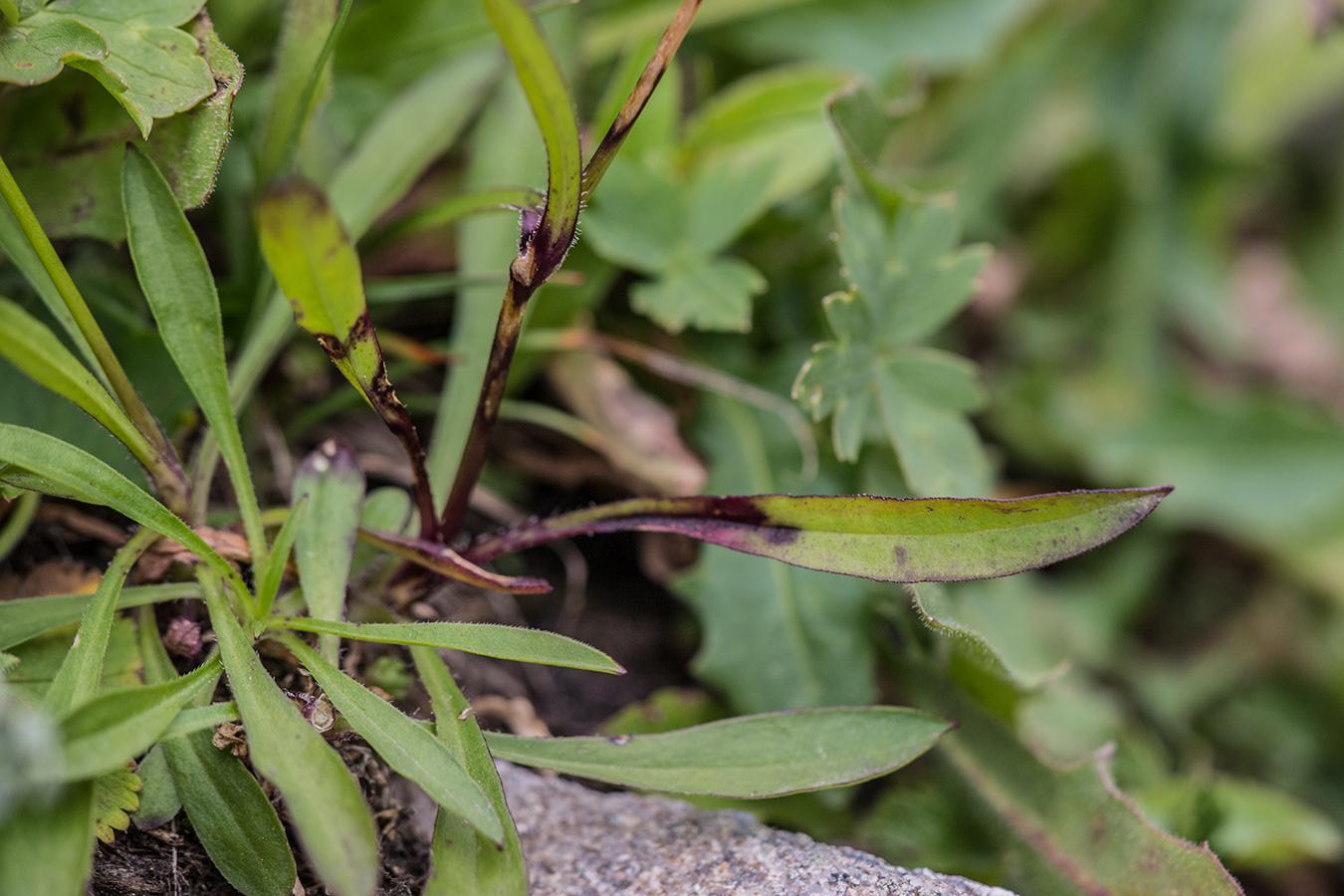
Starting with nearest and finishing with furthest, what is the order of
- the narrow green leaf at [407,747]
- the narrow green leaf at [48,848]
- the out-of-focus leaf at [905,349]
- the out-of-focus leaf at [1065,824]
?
1. the narrow green leaf at [48,848]
2. the narrow green leaf at [407,747]
3. the out-of-focus leaf at [1065,824]
4. the out-of-focus leaf at [905,349]

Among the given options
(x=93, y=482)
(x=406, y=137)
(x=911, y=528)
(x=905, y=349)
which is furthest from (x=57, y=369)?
(x=905, y=349)

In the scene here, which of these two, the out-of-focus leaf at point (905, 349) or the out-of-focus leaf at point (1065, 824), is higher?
the out-of-focus leaf at point (905, 349)

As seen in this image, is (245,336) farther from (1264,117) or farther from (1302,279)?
(1302,279)

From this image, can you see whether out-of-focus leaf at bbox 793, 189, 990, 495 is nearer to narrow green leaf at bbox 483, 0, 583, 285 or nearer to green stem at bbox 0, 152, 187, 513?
narrow green leaf at bbox 483, 0, 583, 285

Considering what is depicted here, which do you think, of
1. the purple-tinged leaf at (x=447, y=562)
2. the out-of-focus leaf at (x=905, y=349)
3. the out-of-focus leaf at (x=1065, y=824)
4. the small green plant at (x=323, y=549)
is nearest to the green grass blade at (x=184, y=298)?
the small green plant at (x=323, y=549)

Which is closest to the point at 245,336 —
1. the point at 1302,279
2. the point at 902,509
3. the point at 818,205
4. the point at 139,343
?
the point at 139,343

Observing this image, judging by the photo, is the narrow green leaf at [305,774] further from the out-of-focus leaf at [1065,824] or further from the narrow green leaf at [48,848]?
the out-of-focus leaf at [1065,824]
